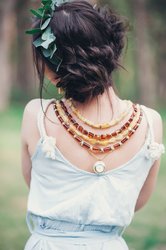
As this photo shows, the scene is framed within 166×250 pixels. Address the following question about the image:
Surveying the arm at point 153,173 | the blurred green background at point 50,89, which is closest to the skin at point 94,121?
the arm at point 153,173

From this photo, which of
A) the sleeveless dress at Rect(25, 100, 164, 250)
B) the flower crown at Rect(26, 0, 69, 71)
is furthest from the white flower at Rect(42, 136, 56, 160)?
the flower crown at Rect(26, 0, 69, 71)

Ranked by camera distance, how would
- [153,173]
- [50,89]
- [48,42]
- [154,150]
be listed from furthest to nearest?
[50,89], [153,173], [154,150], [48,42]

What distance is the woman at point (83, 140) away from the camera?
6.90ft

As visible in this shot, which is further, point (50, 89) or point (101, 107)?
point (50, 89)

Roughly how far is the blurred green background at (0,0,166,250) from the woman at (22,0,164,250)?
0.44 m

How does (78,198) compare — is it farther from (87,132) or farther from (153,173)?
(153,173)

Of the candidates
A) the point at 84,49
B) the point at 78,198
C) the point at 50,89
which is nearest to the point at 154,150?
the point at 78,198

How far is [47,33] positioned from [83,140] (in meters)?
0.34

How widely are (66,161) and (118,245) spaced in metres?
0.33

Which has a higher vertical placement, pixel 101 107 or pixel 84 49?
pixel 84 49

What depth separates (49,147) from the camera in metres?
2.09

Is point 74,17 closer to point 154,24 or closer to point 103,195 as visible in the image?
point 103,195

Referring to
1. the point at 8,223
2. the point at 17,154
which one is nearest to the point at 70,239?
the point at 8,223

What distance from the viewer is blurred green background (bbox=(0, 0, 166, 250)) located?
4.95 m
